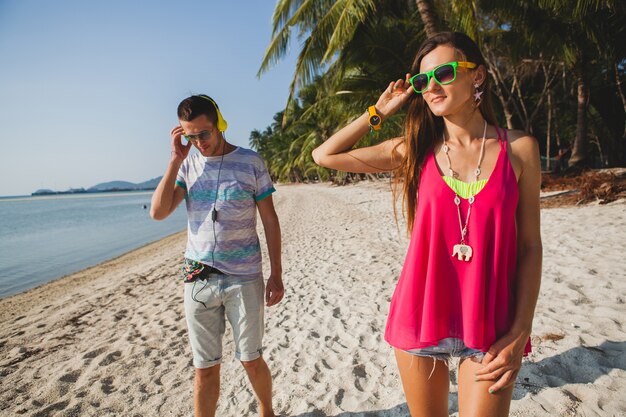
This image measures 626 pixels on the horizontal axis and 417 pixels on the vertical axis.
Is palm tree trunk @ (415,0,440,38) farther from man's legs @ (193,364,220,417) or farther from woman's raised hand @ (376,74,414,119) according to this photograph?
man's legs @ (193,364,220,417)

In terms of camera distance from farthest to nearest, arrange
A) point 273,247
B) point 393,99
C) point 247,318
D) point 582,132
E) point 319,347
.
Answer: point 582,132 → point 319,347 → point 273,247 → point 247,318 → point 393,99

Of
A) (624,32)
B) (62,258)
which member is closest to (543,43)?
(624,32)

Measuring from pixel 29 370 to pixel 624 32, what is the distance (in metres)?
15.9

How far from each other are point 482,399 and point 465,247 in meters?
0.52

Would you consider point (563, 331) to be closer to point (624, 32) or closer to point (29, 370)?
point (29, 370)

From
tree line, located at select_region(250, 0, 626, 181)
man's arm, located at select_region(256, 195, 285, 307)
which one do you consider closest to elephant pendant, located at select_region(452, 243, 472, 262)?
man's arm, located at select_region(256, 195, 285, 307)

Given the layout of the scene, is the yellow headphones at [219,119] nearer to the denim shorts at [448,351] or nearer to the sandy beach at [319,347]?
the denim shorts at [448,351]

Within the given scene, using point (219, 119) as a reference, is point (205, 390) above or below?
below

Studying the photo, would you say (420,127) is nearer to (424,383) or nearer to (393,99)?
(393,99)

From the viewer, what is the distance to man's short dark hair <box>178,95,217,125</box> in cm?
214

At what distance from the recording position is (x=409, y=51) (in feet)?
38.1

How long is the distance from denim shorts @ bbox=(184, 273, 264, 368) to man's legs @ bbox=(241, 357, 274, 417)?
93 millimetres

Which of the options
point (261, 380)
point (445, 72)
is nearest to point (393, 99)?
point (445, 72)

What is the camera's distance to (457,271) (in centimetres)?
129
